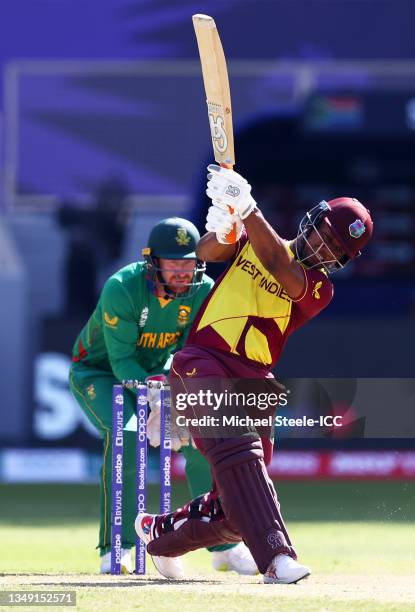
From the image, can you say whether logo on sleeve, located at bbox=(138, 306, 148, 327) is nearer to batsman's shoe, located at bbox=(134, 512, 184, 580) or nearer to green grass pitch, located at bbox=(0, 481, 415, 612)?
batsman's shoe, located at bbox=(134, 512, 184, 580)

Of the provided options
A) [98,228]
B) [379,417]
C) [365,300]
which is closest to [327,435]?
[379,417]

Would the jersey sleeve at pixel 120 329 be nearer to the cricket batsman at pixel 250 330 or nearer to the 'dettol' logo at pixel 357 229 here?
the cricket batsman at pixel 250 330

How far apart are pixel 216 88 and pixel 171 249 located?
3.36 feet

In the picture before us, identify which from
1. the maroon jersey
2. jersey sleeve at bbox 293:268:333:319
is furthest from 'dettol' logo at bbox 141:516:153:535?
jersey sleeve at bbox 293:268:333:319

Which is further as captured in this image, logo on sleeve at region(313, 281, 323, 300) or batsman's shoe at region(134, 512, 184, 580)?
batsman's shoe at region(134, 512, 184, 580)

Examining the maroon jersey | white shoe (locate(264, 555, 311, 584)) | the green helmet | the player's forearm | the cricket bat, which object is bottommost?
white shoe (locate(264, 555, 311, 584))

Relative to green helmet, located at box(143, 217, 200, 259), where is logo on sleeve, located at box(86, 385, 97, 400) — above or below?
below

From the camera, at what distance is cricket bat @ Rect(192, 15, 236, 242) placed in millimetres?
5191

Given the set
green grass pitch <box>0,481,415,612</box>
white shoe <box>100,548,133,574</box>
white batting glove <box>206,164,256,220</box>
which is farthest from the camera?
white shoe <box>100,548,133,574</box>

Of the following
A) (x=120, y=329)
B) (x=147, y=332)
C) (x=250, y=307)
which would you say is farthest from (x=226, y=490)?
(x=147, y=332)

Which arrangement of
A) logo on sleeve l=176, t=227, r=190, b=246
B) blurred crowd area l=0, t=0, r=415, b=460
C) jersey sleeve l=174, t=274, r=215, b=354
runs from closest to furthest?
logo on sleeve l=176, t=227, r=190, b=246 < jersey sleeve l=174, t=274, r=215, b=354 < blurred crowd area l=0, t=0, r=415, b=460

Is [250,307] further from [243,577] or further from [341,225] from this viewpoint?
[243,577]

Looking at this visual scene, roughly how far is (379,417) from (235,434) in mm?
734

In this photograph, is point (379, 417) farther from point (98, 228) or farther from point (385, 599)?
point (98, 228)
